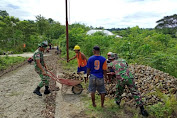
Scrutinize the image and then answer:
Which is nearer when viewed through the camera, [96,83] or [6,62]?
[96,83]

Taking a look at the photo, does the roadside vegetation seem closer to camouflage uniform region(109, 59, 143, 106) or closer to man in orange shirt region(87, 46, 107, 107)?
camouflage uniform region(109, 59, 143, 106)

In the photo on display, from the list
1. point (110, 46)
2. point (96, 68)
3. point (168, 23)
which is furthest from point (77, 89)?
point (168, 23)

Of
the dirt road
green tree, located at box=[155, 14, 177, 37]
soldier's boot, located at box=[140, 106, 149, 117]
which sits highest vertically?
green tree, located at box=[155, 14, 177, 37]

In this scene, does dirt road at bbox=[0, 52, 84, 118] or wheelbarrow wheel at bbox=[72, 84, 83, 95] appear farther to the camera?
wheelbarrow wheel at bbox=[72, 84, 83, 95]

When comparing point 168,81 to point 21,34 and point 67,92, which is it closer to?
point 67,92

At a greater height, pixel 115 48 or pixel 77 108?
pixel 115 48

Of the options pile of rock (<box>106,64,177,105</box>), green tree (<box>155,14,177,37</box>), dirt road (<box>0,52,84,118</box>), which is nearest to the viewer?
dirt road (<box>0,52,84,118</box>)

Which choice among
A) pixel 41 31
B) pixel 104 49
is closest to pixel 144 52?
pixel 104 49

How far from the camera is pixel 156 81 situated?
5.30 meters

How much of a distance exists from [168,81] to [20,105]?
15.7 ft

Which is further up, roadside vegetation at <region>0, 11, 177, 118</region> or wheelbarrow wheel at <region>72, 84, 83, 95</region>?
roadside vegetation at <region>0, 11, 177, 118</region>

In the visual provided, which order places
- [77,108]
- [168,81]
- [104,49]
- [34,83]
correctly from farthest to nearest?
[104,49] → [34,83] → [168,81] → [77,108]

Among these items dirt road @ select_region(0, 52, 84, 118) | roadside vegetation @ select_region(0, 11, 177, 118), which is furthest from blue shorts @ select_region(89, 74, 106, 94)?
dirt road @ select_region(0, 52, 84, 118)

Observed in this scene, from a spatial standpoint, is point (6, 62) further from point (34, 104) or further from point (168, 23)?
point (168, 23)
